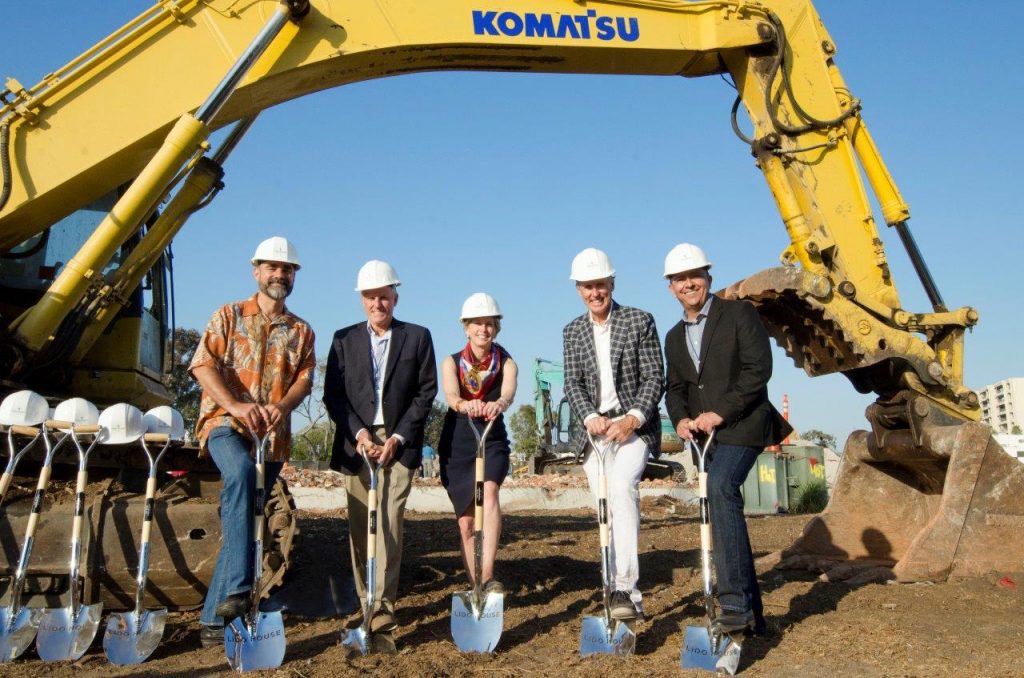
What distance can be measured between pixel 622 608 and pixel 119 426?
312cm

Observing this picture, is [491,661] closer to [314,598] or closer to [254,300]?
[314,598]

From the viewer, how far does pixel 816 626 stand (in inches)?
209

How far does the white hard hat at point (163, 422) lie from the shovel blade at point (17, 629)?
1194 millimetres

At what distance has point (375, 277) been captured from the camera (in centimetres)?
559

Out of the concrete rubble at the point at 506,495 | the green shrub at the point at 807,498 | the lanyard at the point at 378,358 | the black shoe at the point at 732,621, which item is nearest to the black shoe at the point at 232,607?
the lanyard at the point at 378,358

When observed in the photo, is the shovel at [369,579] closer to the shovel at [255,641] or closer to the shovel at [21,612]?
the shovel at [255,641]

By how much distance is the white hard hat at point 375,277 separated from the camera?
5.57 metres

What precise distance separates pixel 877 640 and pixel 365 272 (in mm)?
3569

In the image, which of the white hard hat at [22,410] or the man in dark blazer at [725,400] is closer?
the man in dark blazer at [725,400]

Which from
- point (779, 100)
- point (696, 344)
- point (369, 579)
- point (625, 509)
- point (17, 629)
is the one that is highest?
point (779, 100)

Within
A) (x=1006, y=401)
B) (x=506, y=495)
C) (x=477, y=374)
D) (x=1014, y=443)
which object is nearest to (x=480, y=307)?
(x=477, y=374)

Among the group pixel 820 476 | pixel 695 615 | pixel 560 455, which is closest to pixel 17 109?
pixel 695 615

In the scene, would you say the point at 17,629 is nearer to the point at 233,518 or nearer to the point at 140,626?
the point at 140,626

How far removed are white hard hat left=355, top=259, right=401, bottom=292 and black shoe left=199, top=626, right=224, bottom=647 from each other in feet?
6.80
